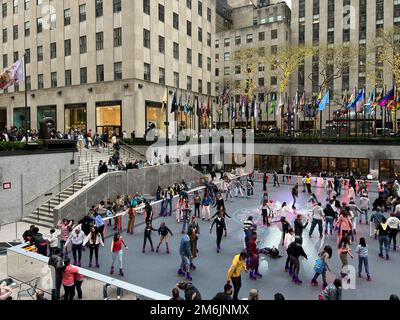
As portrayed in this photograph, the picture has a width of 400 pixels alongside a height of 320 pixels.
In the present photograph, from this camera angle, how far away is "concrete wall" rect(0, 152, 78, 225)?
20922 millimetres

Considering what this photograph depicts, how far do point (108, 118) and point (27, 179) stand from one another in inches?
838

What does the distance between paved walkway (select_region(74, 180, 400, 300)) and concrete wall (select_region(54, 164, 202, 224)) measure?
4.31 m

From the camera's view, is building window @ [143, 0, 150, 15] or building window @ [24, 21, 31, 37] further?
building window @ [24, 21, 31, 37]

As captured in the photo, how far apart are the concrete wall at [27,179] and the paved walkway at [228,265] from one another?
848 cm

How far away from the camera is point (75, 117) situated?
4434 cm

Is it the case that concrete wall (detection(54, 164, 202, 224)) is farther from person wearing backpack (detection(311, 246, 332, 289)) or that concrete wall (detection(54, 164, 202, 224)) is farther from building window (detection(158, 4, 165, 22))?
building window (detection(158, 4, 165, 22))

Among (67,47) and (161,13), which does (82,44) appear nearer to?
(67,47)

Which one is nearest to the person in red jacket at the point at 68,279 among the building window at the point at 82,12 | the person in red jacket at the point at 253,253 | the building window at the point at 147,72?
the person in red jacket at the point at 253,253

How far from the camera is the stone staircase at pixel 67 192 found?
20.5m

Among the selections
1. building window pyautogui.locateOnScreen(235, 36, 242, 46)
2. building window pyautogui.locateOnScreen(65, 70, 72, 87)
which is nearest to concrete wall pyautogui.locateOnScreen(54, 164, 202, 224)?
building window pyautogui.locateOnScreen(65, 70, 72, 87)

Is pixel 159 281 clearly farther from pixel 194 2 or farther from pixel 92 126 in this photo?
pixel 194 2

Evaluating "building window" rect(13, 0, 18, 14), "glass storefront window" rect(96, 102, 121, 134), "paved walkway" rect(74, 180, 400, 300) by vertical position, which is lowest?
"paved walkway" rect(74, 180, 400, 300)

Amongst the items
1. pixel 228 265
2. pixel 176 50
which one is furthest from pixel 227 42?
pixel 228 265
